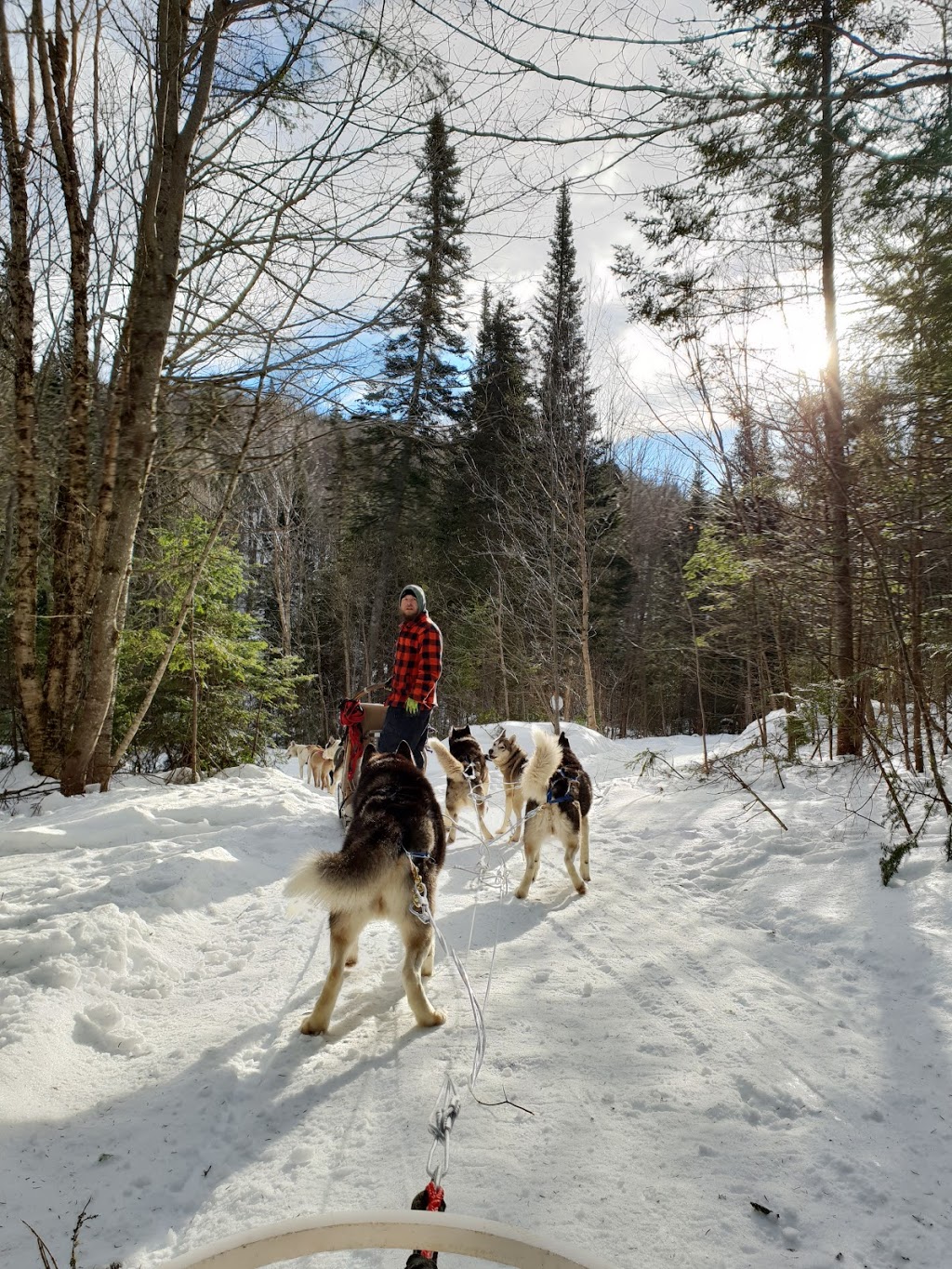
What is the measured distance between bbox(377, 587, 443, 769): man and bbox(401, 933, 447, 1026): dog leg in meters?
3.30

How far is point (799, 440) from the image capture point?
6.21m

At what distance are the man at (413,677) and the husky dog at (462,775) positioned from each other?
0.45 meters

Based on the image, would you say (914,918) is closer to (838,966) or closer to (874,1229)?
(838,966)

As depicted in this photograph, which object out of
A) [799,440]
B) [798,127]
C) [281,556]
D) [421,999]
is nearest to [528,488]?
[281,556]

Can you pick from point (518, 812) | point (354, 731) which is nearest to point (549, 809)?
point (518, 812)

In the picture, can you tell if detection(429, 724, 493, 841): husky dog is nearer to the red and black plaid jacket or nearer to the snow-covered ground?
the red and black plaid jacket

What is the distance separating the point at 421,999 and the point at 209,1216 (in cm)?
124

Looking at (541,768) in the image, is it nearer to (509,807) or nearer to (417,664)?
(417,664)

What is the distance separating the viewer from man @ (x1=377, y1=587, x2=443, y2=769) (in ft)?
21.1

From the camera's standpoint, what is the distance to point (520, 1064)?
111 inches

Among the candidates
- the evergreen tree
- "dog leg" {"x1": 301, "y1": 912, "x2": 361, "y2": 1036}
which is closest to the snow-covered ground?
"dog leg" {"x1": 301, "y1": 912, "x2": 361, "y2": 1036}

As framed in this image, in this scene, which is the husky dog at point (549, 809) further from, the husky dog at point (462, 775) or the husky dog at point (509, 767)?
the husky dog at point (509, 767)

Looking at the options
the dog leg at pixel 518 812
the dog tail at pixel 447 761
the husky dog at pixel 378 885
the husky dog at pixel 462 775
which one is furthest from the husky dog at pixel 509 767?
the husky dog at pixel 378 885

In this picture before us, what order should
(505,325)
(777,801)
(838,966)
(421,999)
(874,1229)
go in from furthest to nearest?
(505,325) < (777,801) < (838,966) < (421,999) < (874,1229)
